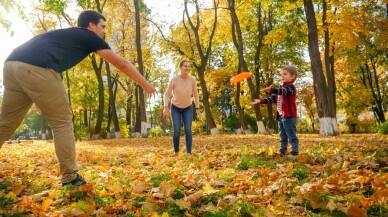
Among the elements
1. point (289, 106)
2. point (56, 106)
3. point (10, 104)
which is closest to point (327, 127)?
point (289, 106)

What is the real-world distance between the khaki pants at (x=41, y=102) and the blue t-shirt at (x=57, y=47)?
8 cm

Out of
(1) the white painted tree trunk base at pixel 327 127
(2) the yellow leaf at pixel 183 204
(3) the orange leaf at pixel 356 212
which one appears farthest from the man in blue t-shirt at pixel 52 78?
(1) the white painted tree trunk base at pixel 327 127

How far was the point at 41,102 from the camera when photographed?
3.63m

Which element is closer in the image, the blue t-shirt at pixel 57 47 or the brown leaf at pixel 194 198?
the brown leaf at pixel 194 198

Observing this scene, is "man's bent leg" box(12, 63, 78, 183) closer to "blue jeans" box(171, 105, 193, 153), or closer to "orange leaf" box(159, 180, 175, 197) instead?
"orange leaf" box(159, 180, 175, 197)

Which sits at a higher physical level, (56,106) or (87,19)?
(87,19)

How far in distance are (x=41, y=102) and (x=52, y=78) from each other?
30 cm

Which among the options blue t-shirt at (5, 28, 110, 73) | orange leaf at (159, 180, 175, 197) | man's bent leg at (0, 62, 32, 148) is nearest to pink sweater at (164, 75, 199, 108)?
blue t-shirt at (5, 28, 110, 73)

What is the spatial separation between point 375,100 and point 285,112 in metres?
33.7

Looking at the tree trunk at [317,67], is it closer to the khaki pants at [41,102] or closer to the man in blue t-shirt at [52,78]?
the man in blue t-shirt at [52,78]

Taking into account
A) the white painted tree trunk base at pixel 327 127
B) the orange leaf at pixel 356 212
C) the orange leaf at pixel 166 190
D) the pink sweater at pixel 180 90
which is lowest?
the orange leaf at pixel 356 212

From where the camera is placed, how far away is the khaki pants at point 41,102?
3609 mm

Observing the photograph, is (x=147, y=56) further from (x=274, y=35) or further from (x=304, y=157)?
(x=304, y=157)

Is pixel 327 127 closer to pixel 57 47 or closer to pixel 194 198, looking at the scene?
pixel 194 198
